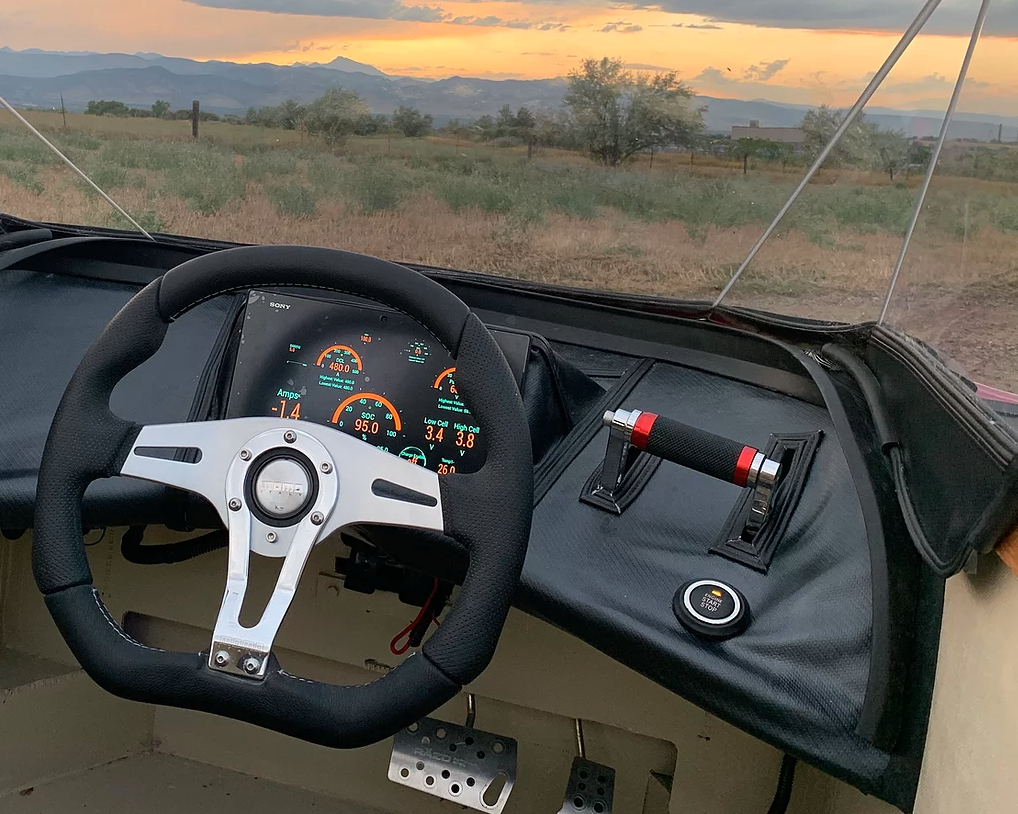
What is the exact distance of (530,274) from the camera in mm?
1632

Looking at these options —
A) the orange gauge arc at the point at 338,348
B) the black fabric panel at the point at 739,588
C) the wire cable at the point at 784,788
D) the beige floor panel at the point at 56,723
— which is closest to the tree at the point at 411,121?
the orange gauge arc at the point at 338,348

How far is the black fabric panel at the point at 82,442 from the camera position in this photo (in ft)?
3.76

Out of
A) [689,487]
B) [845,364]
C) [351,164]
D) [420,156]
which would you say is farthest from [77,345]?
[845,364]

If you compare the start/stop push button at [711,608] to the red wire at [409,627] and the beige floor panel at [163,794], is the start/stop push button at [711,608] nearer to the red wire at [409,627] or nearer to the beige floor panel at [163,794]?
the red wire at [409,627]

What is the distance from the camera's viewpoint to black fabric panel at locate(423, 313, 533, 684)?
42.1 inches

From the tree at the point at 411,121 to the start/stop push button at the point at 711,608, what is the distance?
85cm

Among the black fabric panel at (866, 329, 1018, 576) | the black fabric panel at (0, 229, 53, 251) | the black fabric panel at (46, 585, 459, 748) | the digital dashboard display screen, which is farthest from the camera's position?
the black fabric panel at (0, 229, 53, 251)

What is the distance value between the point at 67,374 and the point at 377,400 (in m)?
0.67

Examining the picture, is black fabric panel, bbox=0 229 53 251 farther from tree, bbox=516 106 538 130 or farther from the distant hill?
tree, bbox=516 106 538 130

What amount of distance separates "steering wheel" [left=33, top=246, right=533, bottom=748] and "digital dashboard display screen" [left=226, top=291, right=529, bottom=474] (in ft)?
0.95

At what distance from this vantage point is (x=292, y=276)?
1.22 metres

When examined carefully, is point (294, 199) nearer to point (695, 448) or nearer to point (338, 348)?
point (338, 348)

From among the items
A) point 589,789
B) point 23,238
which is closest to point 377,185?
point 23,238

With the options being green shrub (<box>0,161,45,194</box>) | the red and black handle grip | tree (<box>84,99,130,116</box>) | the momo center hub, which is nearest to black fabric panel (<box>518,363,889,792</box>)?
the red and black handle grip
